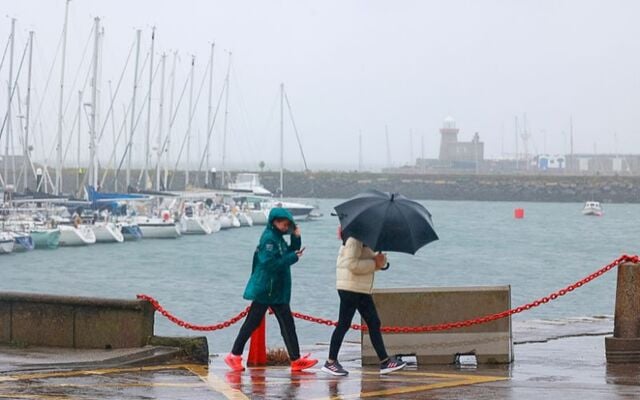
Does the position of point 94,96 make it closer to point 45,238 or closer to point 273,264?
point 45,238

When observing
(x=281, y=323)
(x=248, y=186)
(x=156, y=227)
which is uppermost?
(x=281, y=323)

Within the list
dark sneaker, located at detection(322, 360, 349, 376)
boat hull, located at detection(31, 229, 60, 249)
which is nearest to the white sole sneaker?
dark sneaker, located at detection(322, 360, 349, 376)

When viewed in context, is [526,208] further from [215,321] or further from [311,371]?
[311,371]

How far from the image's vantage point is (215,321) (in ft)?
141

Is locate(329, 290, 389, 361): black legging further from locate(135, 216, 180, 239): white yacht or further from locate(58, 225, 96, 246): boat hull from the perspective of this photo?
locate(135, 216, 180, 239): white yacht

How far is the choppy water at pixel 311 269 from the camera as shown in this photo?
158 ft

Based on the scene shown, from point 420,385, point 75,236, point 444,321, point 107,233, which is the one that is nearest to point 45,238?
point 75,236

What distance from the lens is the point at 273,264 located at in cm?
1318

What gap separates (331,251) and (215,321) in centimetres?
4252

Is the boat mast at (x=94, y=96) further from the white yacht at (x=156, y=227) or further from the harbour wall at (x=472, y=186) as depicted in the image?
the harbour wall at (x=472, y=186)

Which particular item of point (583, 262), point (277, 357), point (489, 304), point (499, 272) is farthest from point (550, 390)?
point (583, 262)

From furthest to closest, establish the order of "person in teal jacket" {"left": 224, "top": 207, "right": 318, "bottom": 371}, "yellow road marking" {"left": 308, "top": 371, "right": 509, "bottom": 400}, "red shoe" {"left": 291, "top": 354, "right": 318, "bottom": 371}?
"red shoe" {"left": 291, "top": 354, "right": 318, "bottom": 371} < "person in teal jacket" {"left": 224, "top": 207, "right": 318, "bottom": 371} < "yellow road marking" {"left": 308, "top": 371, "right": 509, "bottom": 400}

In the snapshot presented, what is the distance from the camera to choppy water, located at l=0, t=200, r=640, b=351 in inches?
1898

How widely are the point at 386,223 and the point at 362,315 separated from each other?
→ 101 cm
